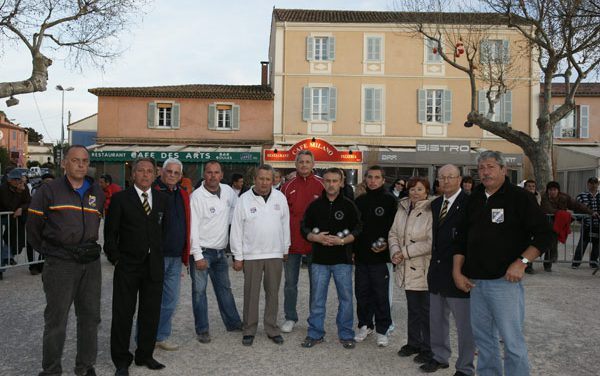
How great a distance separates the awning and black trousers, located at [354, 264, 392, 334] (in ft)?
65.1

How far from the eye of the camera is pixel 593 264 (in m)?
10.2

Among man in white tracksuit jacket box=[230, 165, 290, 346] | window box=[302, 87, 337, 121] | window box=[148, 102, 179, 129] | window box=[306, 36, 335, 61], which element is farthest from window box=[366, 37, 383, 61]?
man in white tracksuit jacket box=[230, 165, 290, 346]

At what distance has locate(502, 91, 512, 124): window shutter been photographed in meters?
26.9

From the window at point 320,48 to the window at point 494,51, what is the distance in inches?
287

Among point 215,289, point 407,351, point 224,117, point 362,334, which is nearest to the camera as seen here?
point 407,351

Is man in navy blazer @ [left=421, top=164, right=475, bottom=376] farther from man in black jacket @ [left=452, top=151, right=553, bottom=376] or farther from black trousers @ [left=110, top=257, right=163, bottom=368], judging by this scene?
black trousers @ [left=110, top=257, right=163, bottom=368]

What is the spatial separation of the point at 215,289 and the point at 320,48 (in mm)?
22766

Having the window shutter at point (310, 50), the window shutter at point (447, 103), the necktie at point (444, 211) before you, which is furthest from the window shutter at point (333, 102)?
→ the necktie at point (444, 211)

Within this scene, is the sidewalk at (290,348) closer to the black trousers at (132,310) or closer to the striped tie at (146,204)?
the black trousers at (132,310)

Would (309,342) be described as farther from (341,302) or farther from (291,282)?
(291,282)

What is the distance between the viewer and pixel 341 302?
537 cm

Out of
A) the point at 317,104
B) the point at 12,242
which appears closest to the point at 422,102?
the point at 317,104

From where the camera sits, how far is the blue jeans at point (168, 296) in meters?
5.11

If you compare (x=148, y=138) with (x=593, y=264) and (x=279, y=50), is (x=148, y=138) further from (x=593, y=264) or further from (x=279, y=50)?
(x=593, y=264)
